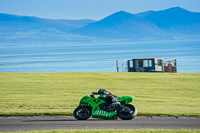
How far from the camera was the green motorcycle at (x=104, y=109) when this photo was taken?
12.6 metres

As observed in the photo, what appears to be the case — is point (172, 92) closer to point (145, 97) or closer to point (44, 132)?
point (145, 97)

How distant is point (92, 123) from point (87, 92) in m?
9.53

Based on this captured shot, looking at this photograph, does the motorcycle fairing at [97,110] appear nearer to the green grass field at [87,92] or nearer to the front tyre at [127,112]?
the front tyre at [127,112]

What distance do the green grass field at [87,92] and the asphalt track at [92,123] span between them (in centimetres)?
98

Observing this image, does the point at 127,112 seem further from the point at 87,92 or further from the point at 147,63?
the point at 147,63

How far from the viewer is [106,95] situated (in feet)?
42.1

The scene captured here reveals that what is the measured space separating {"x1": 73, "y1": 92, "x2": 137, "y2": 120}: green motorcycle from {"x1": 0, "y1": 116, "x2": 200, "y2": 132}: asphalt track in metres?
0.19

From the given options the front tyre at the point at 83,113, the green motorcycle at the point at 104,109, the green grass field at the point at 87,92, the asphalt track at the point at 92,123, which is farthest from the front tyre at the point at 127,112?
the green grass field at the point at 87,92

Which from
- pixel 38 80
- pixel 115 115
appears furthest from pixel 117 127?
pixel 38 80

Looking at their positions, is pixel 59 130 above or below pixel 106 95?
below

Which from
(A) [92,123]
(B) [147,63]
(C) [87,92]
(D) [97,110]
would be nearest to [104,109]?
(D) [97,110]

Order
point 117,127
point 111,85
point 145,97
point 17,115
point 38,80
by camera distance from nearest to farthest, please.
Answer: point 117,127
point 17,115
point 145,97
point 111,85
point 38,80

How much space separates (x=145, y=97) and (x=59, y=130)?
31.6 ft

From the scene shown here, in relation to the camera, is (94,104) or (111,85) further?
(111,85)
